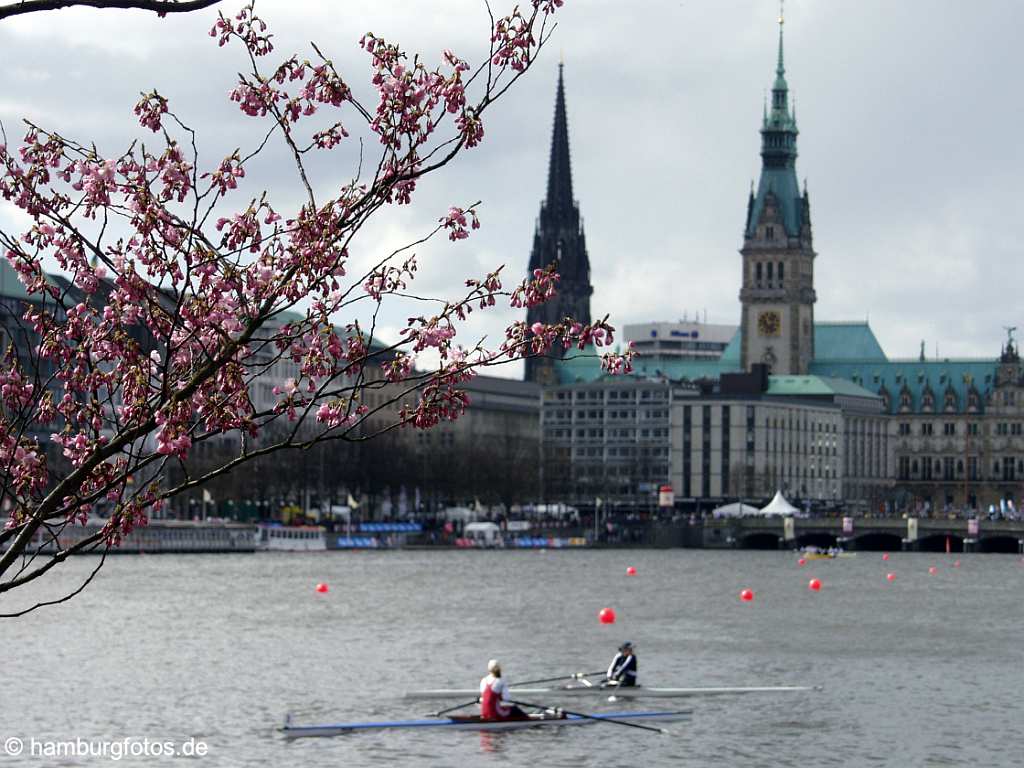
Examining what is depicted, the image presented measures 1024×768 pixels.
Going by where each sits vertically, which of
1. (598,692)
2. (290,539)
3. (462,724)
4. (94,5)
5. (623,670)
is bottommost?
(462,724)

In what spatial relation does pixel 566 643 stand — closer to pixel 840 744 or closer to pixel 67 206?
pixel 840 744

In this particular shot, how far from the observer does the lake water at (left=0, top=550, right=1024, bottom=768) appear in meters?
54.6

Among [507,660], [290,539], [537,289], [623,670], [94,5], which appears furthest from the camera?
[290,539]

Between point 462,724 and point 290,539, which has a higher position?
point 290,539

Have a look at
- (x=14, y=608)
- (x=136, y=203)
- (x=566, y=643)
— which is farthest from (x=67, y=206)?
(x=14, y=608)

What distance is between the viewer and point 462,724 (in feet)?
179

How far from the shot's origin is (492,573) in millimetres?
157375

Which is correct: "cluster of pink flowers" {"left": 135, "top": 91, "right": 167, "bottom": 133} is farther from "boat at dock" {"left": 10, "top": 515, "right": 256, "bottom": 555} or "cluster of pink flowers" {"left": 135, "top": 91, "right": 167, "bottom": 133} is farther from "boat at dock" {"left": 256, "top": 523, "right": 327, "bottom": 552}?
"boat at dock" {"left": 256, "top": 523, "right": 327, "bottom": 552}

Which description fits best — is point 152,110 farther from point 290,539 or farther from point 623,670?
point 290,539

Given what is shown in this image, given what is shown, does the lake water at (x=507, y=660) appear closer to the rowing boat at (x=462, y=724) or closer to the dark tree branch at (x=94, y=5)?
the rowing boat at (x=462, y=724)

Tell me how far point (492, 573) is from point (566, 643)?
68.0m

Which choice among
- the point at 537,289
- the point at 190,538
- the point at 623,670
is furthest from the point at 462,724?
the point at 190,538

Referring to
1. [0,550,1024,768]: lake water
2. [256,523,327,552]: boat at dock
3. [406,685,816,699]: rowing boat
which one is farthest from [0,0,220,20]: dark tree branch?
[256,523,327,552]: boat at dock

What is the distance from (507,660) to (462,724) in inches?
1023
